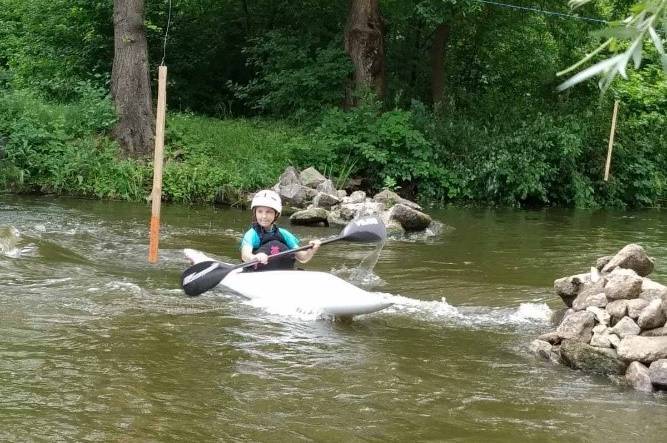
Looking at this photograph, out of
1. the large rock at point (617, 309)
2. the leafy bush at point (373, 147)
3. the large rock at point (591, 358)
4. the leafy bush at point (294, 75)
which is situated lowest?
the large rock at point (591, 358)

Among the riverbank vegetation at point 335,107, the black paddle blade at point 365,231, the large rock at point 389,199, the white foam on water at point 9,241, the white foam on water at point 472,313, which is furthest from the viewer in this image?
the riverbank vegetation at point 335,107

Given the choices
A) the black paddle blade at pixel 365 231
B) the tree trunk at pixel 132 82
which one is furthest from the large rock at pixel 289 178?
the black paddle blade at pixel 365 231

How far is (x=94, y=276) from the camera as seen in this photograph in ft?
26.5

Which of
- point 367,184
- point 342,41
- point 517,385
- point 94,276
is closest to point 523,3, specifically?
point 342,41

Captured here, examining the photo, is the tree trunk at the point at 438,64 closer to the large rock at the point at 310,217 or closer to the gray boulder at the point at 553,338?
the large rock at the point at 310,217

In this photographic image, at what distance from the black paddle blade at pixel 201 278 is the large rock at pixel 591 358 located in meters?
2.95

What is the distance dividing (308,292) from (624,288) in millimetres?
2492

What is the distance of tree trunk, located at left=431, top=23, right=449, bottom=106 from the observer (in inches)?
748

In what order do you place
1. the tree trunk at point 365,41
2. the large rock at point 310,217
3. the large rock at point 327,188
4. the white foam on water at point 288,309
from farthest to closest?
the tree trunk at point 365,41 → the large rock at point 327,188 → the large rock at point 310,217 → the white foam on water at point 288,309

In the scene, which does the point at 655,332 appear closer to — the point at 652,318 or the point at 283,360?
the point at 652,318

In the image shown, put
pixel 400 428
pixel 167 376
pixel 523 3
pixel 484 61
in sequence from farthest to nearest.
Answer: pixel 484 61
pixel 523 3
pixel 167 376
pixel 400 428

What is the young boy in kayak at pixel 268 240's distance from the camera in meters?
7.61

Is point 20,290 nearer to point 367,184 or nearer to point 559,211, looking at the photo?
point 367,184

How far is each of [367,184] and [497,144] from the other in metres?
2.90
